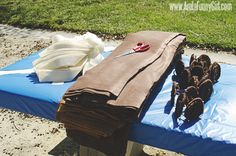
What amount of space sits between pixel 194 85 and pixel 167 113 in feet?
1.46

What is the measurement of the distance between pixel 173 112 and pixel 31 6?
25.5ft

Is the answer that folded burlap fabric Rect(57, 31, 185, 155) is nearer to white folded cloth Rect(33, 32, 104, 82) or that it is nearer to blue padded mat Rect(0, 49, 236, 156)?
blue padded mat Rect(0, 49, 236, 156)

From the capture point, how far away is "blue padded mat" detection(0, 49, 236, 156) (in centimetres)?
295

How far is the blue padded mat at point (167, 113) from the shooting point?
295 centimetres

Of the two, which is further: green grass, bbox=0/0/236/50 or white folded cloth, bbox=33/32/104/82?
green grass, bbox=0/0/236/50

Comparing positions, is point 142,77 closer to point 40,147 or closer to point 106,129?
point 106,129

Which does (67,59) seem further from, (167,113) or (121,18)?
(121,18)

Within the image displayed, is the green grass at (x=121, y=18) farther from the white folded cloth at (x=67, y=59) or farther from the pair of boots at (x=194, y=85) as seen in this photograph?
the white folded cloth at (x=67, y=59)

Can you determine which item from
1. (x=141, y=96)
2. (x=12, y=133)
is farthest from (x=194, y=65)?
(x=12, y=133)

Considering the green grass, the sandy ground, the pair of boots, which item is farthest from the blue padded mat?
the green grass

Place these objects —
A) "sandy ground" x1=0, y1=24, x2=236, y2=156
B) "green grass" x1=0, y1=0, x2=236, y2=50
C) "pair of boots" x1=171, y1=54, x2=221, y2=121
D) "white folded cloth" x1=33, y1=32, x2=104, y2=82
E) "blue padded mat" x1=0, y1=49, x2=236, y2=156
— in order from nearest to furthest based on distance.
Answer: "blue padded mat" x1=0, y1=49, x2=236, y2=156 < "pair of boots" x1=171, y1=54, x2=221, y2=121 < "white folded cloth" x1=33, y1=32, x2=104, y2=82 < "sandy ground" x1=0, y1=24, x2=236, y2=156 < "green grass" x1=0, y1=0, x2=236, y2=50

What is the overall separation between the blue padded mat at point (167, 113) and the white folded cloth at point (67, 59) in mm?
113

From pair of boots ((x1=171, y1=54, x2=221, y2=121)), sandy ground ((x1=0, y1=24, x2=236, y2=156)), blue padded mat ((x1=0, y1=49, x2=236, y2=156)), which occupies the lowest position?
sandy ground ((x1=0, y1=24, x2=236, y2=156))

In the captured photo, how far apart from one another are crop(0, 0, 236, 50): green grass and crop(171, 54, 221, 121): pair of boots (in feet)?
11.3
